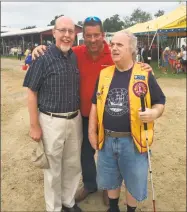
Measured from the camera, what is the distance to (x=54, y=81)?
283 centimetres

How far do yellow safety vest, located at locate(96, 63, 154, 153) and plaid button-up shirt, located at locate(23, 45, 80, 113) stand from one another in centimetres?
36

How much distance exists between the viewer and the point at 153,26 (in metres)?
17.3

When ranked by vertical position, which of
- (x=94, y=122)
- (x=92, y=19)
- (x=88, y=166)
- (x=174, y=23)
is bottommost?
(x=88, y=166)

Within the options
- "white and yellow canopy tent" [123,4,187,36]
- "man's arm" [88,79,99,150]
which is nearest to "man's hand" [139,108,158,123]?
"man's arm" [88,79,99,150]

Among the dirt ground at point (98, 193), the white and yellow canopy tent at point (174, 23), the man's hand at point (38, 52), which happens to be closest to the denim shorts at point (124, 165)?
the dirt ground at point (98, 193)

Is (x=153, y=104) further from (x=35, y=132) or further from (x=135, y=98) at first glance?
(x=35, y=132)

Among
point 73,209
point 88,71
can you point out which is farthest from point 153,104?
point 73,209

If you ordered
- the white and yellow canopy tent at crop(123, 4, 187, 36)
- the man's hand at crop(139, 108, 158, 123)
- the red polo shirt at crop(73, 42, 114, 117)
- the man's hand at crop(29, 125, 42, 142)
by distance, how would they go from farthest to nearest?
the white and yellow canopy tent at crop(123, 4, 187, 36), the red polo shirt at crop(73, 42, 114, 117), the man's hand at crop(29, 125, 42, 142), the man's hand at crop(139, 108, 158, 123)

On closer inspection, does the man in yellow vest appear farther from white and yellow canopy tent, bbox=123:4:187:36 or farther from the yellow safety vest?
white and yellow canopy tent, bbox=123:4:187:36

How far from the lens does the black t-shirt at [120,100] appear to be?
2.58m

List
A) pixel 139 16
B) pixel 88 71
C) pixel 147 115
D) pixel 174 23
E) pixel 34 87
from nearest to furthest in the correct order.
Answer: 1. pixel 147 115
2. pixel 34 87
3. pixel 88 71
4. pixel 174 23
5. pixel 139 16

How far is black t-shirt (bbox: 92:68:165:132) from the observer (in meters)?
2.58

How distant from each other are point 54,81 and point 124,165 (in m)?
1.07

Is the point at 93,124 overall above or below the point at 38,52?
below
